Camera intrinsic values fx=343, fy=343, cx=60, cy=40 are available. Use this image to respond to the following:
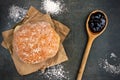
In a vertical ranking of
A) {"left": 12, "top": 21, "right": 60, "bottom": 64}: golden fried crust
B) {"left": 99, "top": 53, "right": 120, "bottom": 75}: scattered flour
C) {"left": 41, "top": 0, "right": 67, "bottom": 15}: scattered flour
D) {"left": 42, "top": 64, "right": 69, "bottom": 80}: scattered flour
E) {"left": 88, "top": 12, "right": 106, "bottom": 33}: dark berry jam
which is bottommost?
{"left": 42, "top": 64, "right": 69, "bottom": 80}: scattered flour

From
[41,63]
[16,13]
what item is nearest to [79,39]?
[41,63]

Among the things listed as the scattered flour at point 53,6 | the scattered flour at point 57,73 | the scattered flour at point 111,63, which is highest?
the scattered flour at point 53,6

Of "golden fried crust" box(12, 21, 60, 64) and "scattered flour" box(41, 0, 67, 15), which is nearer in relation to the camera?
"golden fried crust" box(12, 21, 60, 64)

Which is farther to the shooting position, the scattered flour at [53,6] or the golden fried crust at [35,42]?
the scattered flour at [53,6]

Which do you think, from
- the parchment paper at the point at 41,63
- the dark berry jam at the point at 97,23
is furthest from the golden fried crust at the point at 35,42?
the dark berry jam at the point at 97,23

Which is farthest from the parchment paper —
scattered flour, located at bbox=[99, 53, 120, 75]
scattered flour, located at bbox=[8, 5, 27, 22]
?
scattered flour, located at bbox=[99, 53, 120, 75]

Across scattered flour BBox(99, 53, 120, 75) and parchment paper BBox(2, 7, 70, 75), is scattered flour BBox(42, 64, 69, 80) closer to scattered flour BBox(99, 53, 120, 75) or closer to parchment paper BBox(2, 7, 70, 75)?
parchment paper BBox(2, 7, 70, 75)

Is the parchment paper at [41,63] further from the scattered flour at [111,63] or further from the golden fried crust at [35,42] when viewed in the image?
the scattered flour at [111,63]
